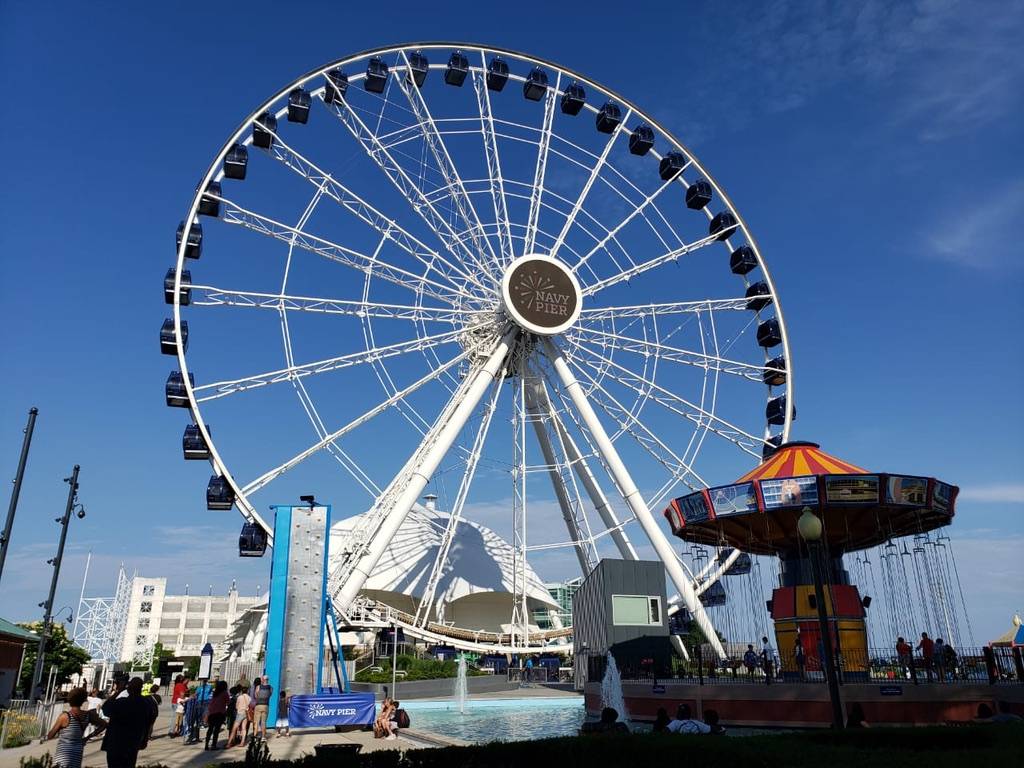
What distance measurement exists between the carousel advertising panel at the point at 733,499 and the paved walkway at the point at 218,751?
1232 cm

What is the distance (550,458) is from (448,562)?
2143 cm

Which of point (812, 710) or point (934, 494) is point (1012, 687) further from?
point (934, 494)

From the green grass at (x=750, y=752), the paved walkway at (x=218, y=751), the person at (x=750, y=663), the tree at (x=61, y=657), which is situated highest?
the tree at (x=61, y=657)

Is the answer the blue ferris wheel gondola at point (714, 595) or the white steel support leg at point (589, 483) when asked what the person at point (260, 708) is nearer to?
the white steel support leg at point (589, 483)

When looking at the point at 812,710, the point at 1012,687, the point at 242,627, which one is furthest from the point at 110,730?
the point at 242,627

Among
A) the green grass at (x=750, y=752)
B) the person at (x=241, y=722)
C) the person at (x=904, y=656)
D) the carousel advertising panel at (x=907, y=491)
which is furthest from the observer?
the carousel advertising panel at (x=907, y=491)

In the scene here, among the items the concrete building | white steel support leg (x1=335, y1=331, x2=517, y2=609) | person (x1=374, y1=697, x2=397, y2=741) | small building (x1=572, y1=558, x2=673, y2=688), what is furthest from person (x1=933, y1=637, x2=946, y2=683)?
the concrete building

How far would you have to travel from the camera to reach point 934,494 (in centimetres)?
2414

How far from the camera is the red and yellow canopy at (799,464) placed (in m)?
25.3

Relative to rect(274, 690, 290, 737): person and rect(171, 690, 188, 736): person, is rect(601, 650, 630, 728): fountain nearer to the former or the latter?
rect(274, 690, 290, 737): person

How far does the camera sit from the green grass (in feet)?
23.8

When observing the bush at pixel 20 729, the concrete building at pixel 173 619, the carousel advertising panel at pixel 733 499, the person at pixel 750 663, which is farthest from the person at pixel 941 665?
the concrete building at pixel 173 619

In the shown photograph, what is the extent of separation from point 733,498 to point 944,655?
23.3 feet

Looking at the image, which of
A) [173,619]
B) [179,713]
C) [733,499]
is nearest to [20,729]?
[179,713]
